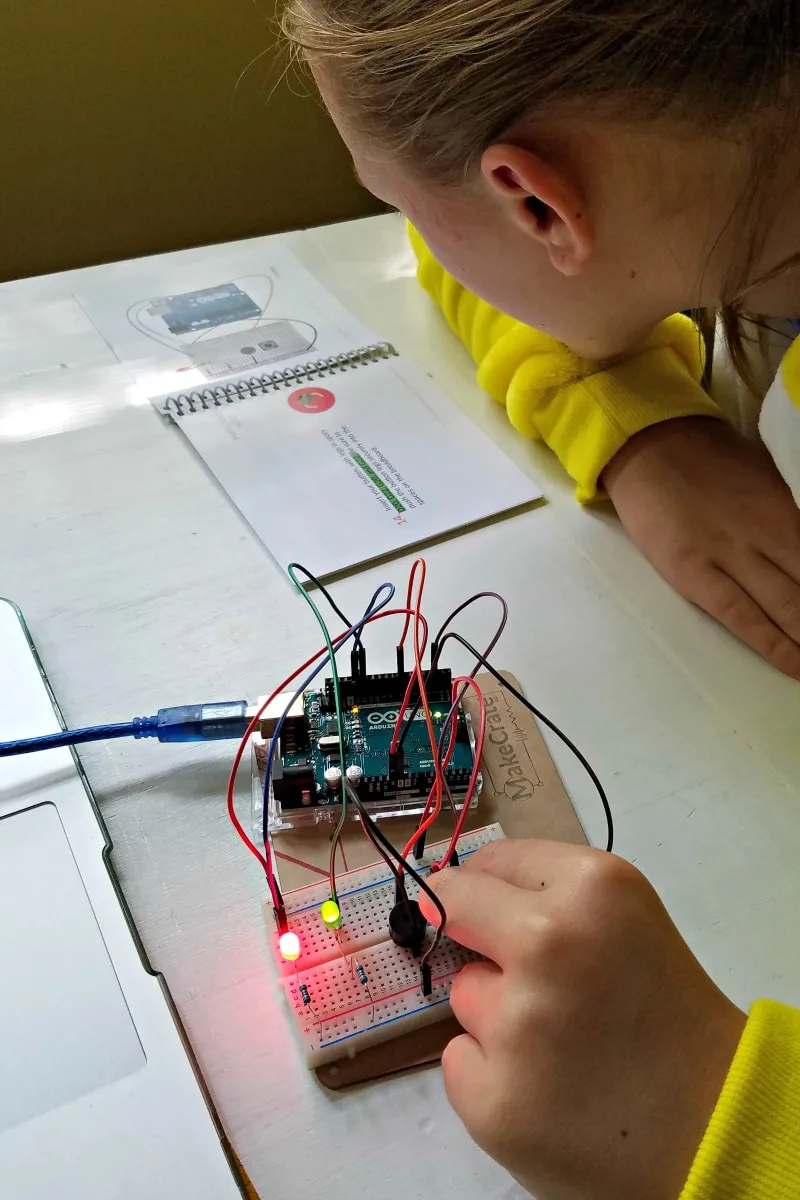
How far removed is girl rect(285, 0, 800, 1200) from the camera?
42 centimetres

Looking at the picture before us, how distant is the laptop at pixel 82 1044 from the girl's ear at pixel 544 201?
47 cm

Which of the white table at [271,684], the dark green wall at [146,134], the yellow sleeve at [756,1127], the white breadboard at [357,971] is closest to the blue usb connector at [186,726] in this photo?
the white table at [271,684]

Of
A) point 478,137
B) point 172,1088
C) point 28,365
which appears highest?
point 478,137

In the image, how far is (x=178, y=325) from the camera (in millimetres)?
1011

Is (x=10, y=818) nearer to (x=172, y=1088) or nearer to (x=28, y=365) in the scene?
(x=172, y=1088)

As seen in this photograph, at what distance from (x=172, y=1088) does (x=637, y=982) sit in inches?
9.8

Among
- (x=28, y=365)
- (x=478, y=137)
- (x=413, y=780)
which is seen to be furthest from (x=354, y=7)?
(x=28, y=365)

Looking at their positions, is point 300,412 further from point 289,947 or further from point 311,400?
point 289,947

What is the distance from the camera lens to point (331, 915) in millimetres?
526

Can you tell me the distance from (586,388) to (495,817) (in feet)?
1.37

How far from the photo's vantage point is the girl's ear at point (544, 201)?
0.51 meters

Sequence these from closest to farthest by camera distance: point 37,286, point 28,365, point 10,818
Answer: point 10,818
point 28,365
point 37,286

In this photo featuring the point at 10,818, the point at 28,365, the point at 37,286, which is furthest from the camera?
the point at 37,286

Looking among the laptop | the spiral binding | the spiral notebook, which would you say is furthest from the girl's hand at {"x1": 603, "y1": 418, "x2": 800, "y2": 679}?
the laptop
